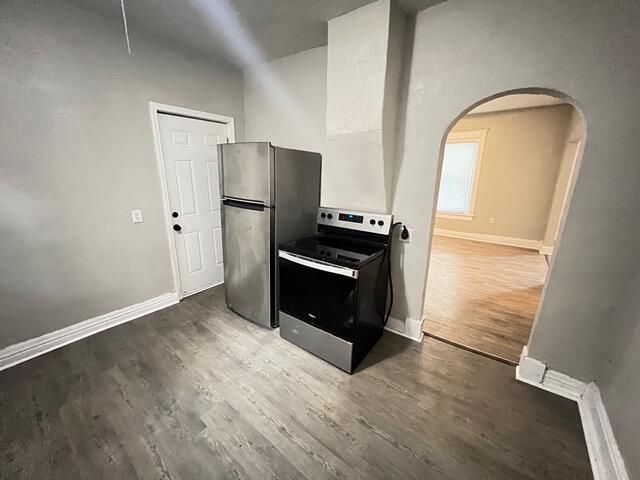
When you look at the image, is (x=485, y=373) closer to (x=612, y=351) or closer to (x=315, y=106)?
(x=612, y=351)

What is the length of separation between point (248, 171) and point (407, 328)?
6.61 feet

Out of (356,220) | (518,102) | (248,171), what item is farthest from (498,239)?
(248,171)

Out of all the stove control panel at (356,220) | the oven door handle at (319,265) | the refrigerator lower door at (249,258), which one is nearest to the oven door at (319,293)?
the oven door handle at (319,265)

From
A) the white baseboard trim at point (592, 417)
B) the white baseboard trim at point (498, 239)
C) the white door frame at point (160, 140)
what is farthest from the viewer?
the white baseboard trim at point (498, 239)

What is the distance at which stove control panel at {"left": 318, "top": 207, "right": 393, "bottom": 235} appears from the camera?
2041 mm

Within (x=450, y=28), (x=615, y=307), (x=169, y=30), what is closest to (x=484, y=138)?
(x=450, y=28)

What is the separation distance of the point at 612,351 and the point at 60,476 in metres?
3.09

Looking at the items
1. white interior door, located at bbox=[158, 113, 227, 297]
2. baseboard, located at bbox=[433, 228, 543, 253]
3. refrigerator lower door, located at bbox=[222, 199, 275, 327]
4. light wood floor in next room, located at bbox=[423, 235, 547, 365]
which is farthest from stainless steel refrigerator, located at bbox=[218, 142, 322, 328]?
baseboard, located at bbox=[433, 228, 543, 253]

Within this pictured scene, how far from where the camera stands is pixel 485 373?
6.14 feet

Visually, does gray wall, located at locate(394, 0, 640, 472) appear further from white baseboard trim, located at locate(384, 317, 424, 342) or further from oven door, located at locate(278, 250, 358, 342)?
oven door, located at locate(278, 250, 358, 342)

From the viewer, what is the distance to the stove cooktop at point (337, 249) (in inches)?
69.0

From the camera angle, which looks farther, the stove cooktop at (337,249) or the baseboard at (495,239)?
the baseboard at (495,239)

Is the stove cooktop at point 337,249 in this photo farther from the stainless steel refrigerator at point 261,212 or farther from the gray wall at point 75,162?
the gray wall at point 75,162

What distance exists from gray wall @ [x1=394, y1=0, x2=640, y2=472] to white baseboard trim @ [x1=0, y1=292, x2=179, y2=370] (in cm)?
297
